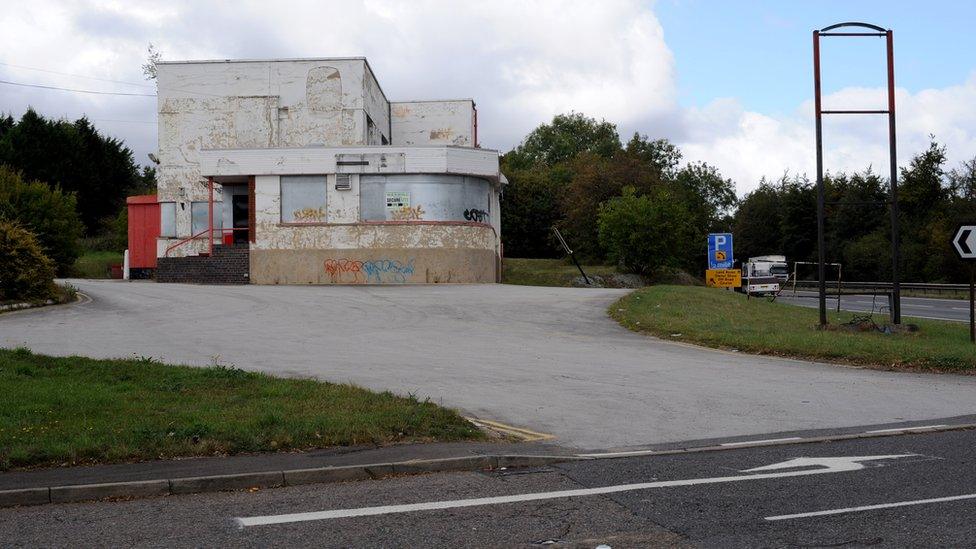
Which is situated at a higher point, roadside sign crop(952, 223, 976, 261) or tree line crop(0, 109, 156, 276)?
tree line crop(0, 109, 156, 276)

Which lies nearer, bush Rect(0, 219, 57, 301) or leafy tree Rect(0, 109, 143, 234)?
bush Rect(0, 219, 57, 301)

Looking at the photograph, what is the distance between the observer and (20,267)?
2309 cm

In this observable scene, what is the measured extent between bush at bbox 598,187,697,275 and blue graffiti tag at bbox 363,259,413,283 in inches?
681

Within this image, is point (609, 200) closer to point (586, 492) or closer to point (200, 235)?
point (200, 235)

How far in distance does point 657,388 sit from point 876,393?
3.10 m

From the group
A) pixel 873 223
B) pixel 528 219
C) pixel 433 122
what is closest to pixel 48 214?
pixel 433 122

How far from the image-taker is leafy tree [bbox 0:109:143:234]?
62719mm

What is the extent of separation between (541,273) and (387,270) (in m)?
11.4

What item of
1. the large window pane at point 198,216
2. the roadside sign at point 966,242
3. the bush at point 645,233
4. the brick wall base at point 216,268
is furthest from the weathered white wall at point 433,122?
the roadside sign at point 966,242

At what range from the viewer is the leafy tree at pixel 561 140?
10200cm

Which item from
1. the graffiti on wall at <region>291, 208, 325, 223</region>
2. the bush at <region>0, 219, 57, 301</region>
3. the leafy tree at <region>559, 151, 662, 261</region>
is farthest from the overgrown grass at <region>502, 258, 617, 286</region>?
the bush at <region>0, 219, 57, 301</region>

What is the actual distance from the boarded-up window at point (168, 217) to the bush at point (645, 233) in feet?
75.5

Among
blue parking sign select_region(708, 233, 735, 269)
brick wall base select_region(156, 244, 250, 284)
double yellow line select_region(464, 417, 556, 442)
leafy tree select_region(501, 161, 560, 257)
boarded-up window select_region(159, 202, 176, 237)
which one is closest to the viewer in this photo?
double yellow line select_region(464, 417, 556, 442)

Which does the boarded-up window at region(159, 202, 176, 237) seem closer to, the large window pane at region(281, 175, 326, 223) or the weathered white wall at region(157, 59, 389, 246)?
the weathered white wall at region(157, 59, 389, 246)
